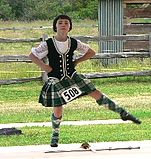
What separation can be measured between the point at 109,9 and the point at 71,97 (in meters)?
13.9

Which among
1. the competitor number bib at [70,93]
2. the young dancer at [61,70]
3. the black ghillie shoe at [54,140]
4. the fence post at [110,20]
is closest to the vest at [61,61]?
the young dancer at [61,70]

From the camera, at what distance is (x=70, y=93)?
8203 mm

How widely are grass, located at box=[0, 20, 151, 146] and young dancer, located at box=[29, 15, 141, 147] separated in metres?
1.19

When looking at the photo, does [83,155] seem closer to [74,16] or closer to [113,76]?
[113,76]

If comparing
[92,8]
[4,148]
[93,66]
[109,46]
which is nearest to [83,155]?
[4,148]

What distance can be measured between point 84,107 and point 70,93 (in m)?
5.28

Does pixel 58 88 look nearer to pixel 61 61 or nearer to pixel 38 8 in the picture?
pixel 61 61

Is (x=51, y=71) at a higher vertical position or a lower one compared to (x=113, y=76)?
higher

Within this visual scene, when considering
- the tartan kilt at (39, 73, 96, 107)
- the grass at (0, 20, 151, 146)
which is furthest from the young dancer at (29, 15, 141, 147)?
the grass at (0, 20, 151, 146)

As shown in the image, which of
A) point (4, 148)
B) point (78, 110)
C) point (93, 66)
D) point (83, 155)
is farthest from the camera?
point (93, 66)

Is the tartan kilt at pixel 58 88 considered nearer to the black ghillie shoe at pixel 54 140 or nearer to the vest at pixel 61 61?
the vest at pixel 61 61

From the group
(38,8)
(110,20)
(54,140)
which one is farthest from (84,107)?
(38,8)

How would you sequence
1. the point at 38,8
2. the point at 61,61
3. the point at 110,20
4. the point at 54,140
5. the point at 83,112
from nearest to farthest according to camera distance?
the point at 61,61
the point at 54,140
the point at 83,112
the point at 110,20
the point at 38,8

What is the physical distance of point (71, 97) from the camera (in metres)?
8.19
